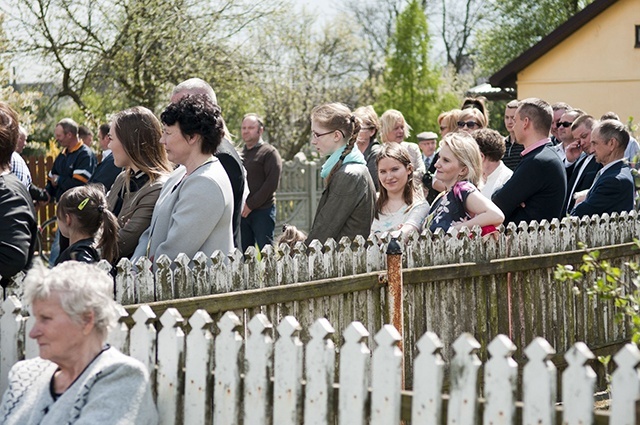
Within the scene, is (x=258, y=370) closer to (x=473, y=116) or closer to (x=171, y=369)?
(x=171, y=369)

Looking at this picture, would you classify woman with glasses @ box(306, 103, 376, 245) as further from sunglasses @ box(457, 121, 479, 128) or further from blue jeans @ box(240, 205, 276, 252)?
blue jeans @ box(240, 205, 276, 252)

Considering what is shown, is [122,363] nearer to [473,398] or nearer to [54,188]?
[473,398]

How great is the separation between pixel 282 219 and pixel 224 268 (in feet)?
56.1

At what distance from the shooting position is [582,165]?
32.6 ft

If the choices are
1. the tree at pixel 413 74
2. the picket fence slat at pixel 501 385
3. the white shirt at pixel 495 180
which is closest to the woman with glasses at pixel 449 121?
the white shirt at pixel 495 180

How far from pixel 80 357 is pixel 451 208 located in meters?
3.64

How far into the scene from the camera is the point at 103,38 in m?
27.7

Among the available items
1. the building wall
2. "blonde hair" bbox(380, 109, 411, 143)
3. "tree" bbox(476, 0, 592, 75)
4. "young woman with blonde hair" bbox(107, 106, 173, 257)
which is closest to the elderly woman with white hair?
"young woman with blonde hair" bbox(107, 106, 173, 257)

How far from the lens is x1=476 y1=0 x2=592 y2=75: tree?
49031 mm

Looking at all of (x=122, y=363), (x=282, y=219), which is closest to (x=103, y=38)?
(x=282, y=219)

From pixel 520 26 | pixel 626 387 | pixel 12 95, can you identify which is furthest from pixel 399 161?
pixel 520 26

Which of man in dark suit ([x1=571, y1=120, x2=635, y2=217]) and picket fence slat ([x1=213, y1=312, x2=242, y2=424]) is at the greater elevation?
man in dark suit ([x1=571, y1=120, x2=635, y2=217])

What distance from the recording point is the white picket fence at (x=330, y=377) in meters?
3.56

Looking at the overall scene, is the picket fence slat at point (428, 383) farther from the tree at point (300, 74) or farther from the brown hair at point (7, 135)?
the tree at point (300, 74)
